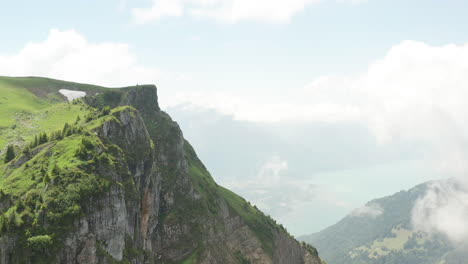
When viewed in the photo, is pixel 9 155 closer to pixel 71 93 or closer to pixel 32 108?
pixel 32 108

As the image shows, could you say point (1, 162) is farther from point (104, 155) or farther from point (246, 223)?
point (246, 223)

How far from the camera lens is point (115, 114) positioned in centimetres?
8231

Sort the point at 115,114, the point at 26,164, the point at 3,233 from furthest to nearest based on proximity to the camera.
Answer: the point at 115,114 < the point at 26,164 < the point at 3,233

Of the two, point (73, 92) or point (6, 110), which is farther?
point (73, 92)

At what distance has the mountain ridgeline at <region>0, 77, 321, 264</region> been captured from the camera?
1988 inches

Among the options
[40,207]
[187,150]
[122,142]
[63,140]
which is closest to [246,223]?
[187,150]

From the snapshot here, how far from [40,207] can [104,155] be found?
1587 centimetres

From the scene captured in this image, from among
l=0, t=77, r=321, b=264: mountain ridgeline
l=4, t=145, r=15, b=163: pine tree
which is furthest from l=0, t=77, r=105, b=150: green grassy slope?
l=4, t=145, r=15, b=163: pine tree

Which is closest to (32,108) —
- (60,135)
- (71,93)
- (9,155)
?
(71,93)

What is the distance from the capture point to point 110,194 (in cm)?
5869

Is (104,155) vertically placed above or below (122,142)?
below

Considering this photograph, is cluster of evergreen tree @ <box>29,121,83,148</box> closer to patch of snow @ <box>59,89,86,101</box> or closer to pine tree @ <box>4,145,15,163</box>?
pine tree @ <box>4,145,15,163</box>

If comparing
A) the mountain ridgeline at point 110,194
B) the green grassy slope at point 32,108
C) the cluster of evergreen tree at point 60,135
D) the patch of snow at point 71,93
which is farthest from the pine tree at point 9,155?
the patch of snow at point 71,93

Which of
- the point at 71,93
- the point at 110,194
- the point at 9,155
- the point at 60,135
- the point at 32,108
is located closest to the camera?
the point at 110,194
